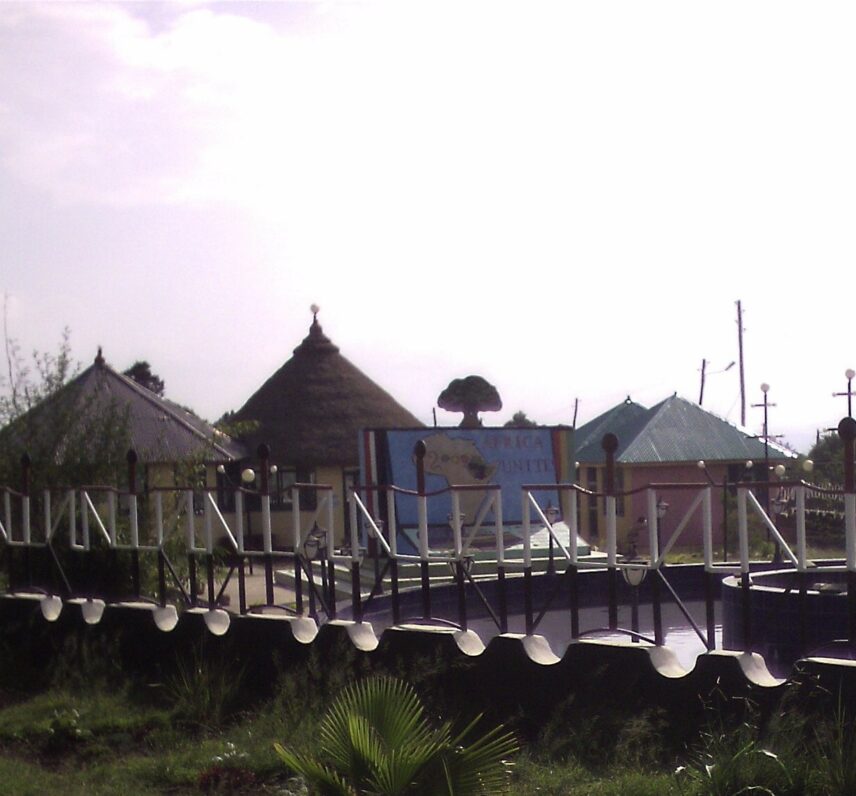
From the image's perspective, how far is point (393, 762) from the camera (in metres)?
5.35

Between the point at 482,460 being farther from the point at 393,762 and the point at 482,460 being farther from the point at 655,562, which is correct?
the point at 393,762

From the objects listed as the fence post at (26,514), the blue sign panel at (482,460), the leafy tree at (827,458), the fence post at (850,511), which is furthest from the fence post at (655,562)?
the leafy tree at (827,458)

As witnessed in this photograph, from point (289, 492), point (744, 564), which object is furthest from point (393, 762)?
point (289, 492)

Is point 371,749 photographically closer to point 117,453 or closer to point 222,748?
point 222,748

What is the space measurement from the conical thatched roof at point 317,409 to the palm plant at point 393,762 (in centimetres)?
2500

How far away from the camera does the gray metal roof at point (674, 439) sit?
32938 millimetres

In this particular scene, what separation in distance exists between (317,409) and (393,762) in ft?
90.6

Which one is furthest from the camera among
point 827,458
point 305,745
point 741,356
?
point 741,356

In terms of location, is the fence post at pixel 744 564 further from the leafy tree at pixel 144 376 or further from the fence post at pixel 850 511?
the leafy tree at pixel 144 376

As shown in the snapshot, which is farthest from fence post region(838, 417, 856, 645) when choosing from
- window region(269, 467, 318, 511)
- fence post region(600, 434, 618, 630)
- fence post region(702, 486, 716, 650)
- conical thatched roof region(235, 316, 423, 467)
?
conical thatched roof region(235, 316, 423, 467)

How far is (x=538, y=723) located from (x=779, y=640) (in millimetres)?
2940

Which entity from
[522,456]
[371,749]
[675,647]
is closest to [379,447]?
[522,456]

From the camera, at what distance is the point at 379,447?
2214 centimetres

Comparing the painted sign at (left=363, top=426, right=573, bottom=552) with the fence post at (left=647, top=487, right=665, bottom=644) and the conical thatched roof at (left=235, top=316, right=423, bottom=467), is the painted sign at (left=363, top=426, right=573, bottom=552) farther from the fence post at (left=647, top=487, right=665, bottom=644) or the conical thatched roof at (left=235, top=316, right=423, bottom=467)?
the fence post at (left=647, top=487, right=665, bottom=644)
